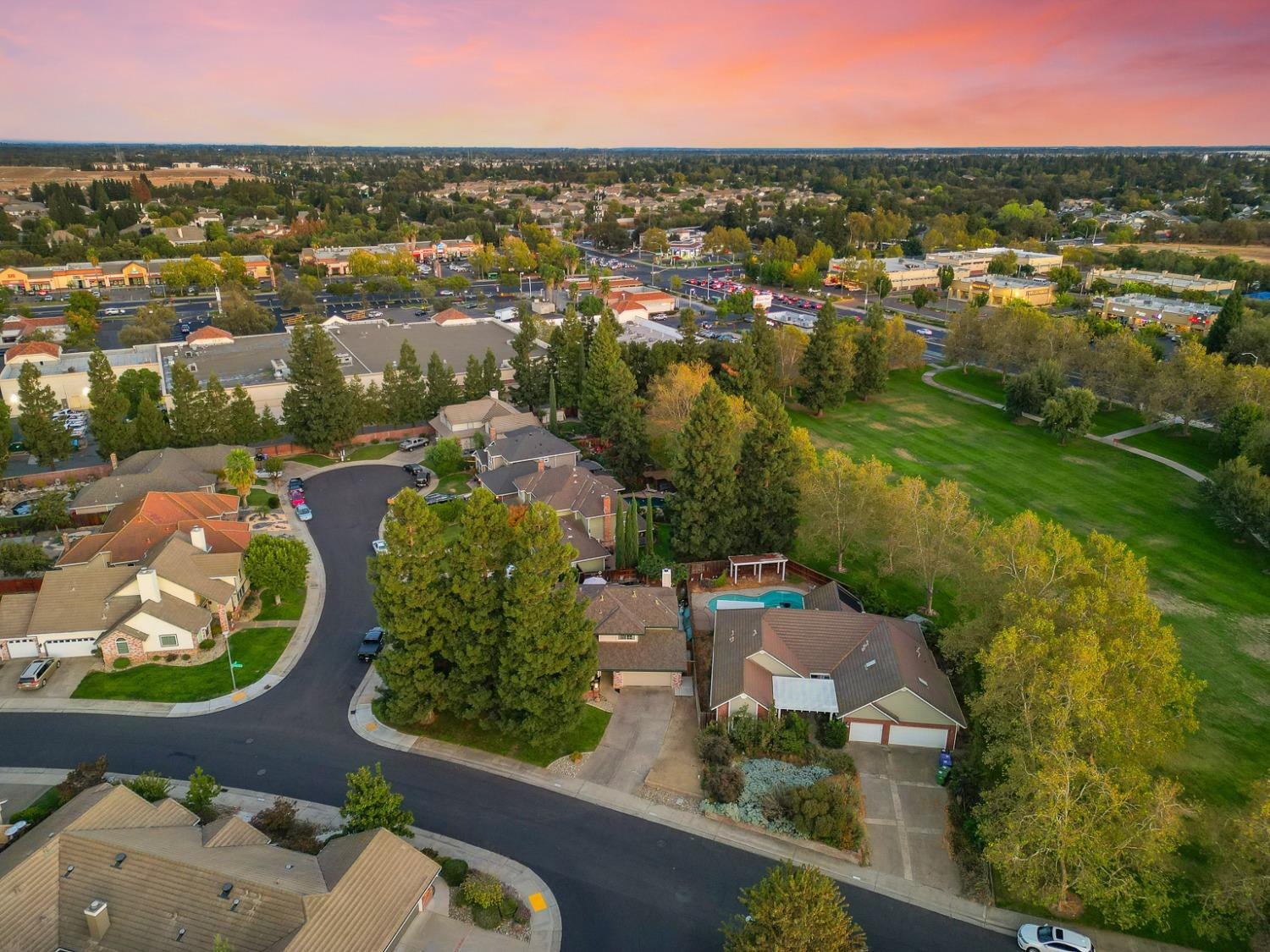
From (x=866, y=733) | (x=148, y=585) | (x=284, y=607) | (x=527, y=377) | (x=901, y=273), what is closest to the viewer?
(x=866, y=733)

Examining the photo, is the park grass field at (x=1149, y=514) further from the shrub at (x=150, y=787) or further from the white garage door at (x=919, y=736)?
the shrub at (x=150, y=787)

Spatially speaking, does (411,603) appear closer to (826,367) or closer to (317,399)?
(317,399)

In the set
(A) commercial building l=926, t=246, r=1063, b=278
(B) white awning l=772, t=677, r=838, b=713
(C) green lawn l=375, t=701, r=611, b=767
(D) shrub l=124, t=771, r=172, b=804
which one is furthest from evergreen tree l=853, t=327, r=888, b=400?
(A) commercial building l=926, t=246, r=1063, b=278

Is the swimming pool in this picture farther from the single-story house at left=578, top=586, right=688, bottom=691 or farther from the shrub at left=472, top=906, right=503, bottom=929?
the shrub at left=472, top=906, right=503, bottom=929

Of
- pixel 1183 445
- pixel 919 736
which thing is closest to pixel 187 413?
pixel 919 736

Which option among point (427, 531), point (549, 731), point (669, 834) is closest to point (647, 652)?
point (549, 731)

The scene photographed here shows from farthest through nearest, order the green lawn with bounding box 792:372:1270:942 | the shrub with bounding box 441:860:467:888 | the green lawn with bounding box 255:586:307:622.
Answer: the green lawn with bounding box 255:586:307:622, the green lawn with bounding box 792:372:1270:942, the shrub with bounding box 441:860:467:888

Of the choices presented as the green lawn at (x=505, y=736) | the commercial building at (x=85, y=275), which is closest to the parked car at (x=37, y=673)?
the green lawn at (x=505, y=736)

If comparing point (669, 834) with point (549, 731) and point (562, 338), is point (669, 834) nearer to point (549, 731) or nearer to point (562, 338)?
point (549, 731)
